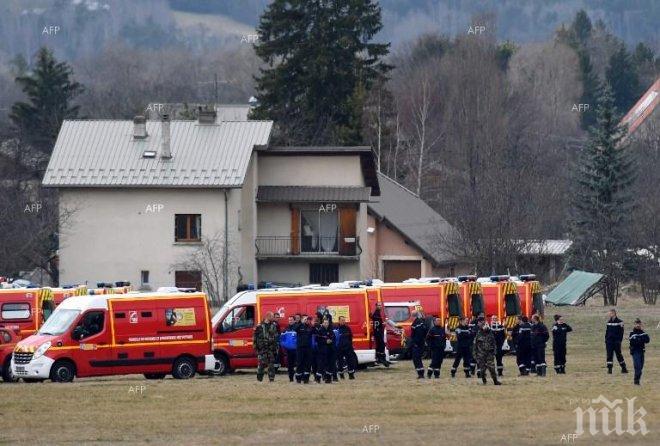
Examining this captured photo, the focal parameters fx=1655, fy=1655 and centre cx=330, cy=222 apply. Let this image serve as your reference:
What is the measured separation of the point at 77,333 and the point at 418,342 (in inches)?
A: 287

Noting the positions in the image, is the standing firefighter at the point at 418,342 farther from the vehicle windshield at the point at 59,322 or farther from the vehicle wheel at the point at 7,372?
the vehicle wheel at the point at 7,372

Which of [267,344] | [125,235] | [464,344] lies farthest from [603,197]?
[267,344]

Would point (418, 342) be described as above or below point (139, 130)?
below

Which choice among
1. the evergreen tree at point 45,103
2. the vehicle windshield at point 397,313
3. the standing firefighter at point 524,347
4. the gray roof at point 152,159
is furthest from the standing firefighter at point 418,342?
the evergreen tree at point 45,103

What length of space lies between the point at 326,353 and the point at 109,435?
9.45 meters

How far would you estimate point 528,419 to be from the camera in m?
26.4

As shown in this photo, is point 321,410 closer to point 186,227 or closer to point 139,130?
point 186,227

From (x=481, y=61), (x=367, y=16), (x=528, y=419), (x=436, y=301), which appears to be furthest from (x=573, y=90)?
(x=528, y=419)

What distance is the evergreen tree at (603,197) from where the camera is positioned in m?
73.9

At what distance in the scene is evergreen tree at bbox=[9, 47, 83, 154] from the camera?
323 ft

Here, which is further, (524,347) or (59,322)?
(59,322)

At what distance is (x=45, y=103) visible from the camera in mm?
101188

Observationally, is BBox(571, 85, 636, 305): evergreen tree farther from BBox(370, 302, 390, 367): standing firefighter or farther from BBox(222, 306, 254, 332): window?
BBox(222, 306, 254, 332): window

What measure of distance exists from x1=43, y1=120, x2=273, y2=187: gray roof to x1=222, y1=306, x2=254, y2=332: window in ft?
85.0
